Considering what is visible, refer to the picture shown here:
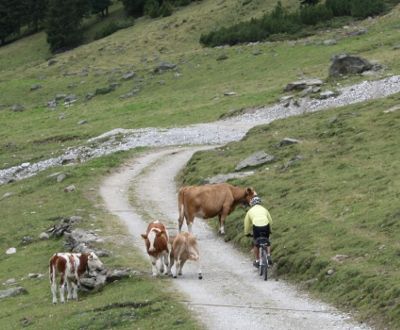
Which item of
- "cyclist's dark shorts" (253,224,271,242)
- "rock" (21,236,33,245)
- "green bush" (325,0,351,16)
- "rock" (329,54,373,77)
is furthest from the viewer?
"green bush" (325,0,351,16)

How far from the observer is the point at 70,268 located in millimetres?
27484

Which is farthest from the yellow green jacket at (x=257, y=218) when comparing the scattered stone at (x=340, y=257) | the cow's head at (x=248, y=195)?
the cow's head at (x=248, y=195)

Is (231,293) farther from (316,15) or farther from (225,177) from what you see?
(316,15)

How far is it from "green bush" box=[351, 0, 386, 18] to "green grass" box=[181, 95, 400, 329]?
45.6 m

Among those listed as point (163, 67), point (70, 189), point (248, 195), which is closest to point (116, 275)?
point (248, 195)

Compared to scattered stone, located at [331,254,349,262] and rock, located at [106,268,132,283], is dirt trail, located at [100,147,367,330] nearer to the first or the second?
scattered stone, located at [331,254,349,262]

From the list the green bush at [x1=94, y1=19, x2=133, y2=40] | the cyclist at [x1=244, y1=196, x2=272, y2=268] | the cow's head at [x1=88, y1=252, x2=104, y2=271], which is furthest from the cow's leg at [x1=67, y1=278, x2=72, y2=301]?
the green bush at [x1=94, y1=19, x2=133, y2=40]

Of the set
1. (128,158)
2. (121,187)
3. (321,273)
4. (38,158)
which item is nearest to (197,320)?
(321,273)

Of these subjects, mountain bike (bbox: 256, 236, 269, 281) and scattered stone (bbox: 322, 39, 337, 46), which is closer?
mountain bike (bbox: 256, 236, 269, 281)

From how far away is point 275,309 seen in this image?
23.1 m

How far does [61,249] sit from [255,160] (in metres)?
13.4

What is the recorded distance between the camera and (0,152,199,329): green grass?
23828 millimetres

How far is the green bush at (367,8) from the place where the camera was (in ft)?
318

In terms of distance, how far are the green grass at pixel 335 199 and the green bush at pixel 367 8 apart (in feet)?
150
